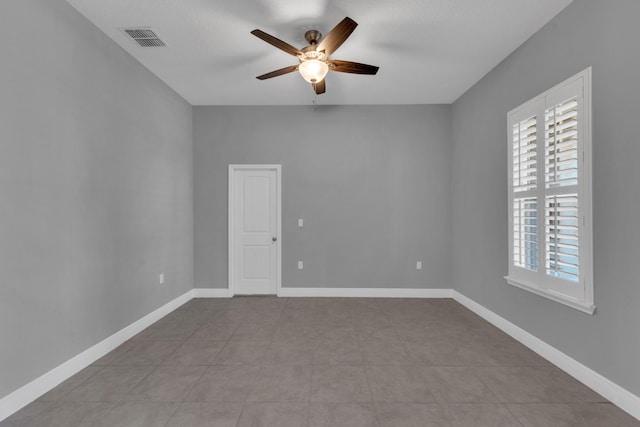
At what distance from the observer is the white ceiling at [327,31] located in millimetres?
2422

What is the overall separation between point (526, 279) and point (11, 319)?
412 cm

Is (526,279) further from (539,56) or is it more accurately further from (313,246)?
(313,246)

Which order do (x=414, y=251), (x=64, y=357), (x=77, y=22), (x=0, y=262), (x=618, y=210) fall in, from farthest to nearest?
1. (x=414, y=251)
2. (x=77, y=22)
3. (x=64, y=357)
4. (x=618, y=210)
5. (x=0, y=262)

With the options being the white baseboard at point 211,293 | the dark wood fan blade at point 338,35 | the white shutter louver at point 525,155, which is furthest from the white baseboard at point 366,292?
the dark wood fan blade at point 338,35

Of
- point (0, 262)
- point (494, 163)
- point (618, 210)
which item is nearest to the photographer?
point (0, 262)

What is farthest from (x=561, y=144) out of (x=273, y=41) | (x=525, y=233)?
(x=273, y=41)

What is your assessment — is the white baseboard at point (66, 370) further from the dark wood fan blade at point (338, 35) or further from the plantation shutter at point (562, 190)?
the plantation shutter at point (562, 190)

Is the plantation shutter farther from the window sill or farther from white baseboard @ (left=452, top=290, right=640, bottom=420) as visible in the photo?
white baseboard @ (left=452, top=290, right=640, bottom=420)

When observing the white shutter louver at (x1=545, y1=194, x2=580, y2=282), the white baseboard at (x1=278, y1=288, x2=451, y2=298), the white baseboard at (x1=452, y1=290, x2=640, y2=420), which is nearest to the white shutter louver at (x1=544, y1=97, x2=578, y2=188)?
the white shutter louver at (x1=545, y1=194, x2=580, y2=282)

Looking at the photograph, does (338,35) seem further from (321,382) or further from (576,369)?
(576,369)

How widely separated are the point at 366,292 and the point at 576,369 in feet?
8.59

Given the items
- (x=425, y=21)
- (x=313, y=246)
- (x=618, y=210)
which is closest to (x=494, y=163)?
(x=618, y=210)

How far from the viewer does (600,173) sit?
2096mm

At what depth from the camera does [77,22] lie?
97.3 inches
